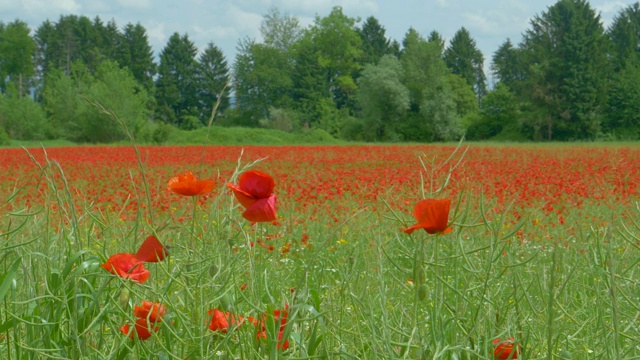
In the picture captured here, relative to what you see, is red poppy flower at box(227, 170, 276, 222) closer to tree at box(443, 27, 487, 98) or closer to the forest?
the forest

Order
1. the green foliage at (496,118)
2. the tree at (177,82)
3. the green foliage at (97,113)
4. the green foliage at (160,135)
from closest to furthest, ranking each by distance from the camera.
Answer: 1. the green foliage at (160,135)
2. the green foliage at (97,113)
3. the green foliage at (496,118)
4. the tree at (177,82)

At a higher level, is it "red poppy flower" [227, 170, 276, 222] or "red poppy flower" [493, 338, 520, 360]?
"red poppy flower" [227, 170, 276, 222]

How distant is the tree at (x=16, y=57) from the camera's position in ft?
206

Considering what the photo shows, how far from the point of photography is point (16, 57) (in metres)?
63.2

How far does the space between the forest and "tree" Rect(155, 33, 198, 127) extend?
101mm

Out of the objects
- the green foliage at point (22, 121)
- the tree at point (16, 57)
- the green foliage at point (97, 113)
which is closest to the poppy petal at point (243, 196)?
the green foliage at point (97, 113)

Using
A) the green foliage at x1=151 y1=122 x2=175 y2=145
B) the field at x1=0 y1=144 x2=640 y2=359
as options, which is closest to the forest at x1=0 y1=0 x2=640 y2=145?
the green foliage at x1=151 y1=122 x2=175 y2=145

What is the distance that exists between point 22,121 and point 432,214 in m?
43.3

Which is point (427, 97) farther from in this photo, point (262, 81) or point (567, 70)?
point (262, 81)

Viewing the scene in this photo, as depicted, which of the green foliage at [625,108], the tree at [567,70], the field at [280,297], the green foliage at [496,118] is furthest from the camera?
the green foliage at [496,118]

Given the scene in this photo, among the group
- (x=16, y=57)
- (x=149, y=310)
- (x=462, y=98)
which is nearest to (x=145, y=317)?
(x=149, y=310)

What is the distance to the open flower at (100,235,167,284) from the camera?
1.32m

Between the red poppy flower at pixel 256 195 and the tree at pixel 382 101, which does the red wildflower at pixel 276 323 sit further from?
the tree at pixel 382 101

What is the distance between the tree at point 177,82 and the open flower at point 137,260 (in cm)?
5478
